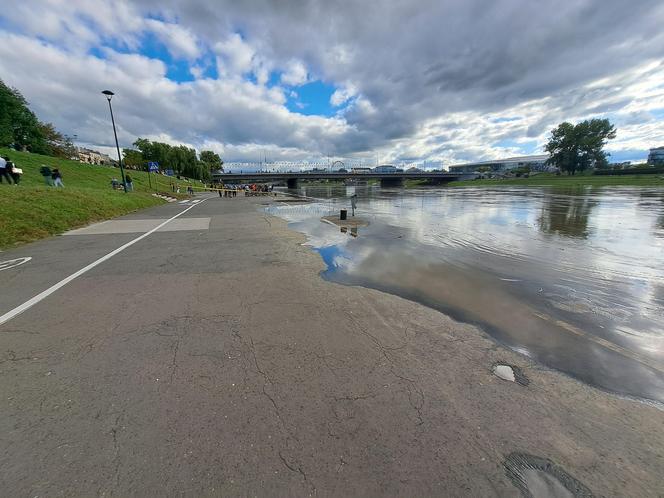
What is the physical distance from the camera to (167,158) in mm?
88250

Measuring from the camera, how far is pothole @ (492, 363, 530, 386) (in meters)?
2.91

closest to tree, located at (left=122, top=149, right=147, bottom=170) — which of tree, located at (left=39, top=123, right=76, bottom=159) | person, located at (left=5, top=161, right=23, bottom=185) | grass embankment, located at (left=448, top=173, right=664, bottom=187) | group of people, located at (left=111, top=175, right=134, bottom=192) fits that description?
tree, located at (left=39, top=123, right=76, bottom=159)

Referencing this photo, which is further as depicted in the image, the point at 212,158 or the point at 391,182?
the point at 212,158

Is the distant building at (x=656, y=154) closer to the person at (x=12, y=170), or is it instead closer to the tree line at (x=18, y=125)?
the person at (x=12, y=170)

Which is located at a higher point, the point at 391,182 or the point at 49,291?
the point at 391,182

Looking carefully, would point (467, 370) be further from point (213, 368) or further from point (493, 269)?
point (493, 269)

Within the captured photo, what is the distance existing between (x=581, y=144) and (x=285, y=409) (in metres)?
112

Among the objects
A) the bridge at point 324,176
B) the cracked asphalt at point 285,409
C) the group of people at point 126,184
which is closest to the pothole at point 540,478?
the cracked asphalt at point 285,409

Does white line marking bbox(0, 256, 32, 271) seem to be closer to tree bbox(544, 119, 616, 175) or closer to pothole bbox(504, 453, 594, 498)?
pothole bbox(504, 453, 594, 498)

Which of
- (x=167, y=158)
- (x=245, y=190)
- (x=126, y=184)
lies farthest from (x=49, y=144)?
(x=126, y=184)

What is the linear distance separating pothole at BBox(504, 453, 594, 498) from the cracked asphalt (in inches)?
2.0

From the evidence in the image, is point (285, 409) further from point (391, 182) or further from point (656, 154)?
point (656, 154)

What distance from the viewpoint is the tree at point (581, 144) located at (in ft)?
262

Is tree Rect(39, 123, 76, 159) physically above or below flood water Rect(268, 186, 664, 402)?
above
